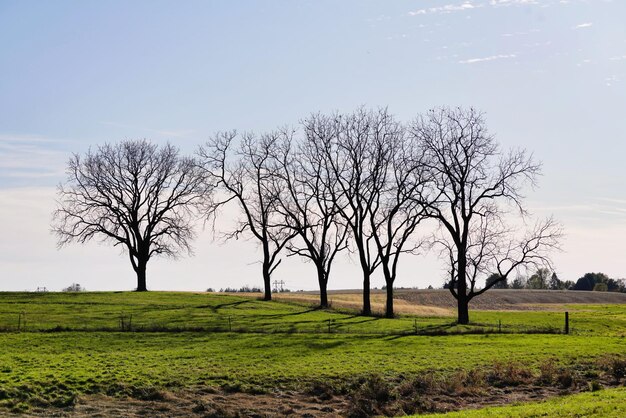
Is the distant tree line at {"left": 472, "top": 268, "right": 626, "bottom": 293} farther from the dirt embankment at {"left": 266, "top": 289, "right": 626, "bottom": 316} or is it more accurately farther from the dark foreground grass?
the dark foreground grass

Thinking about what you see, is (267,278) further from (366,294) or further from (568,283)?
(568,283)

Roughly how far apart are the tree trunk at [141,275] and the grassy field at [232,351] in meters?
15.8

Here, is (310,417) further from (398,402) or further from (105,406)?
(105,406)

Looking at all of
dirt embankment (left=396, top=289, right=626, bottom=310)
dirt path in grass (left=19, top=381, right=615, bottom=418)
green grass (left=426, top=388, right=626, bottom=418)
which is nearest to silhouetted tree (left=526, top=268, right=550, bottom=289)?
dirt embankment (left=396, top=289, right=626, bottom=310)

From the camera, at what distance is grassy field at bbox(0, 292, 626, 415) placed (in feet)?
99.2

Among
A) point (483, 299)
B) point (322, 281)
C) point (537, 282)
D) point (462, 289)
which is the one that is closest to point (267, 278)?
point (322, 281)

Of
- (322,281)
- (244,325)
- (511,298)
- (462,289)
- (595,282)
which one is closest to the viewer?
(244,325)

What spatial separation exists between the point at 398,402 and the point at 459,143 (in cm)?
3581

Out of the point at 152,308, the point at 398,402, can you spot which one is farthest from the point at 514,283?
the point at 398,402

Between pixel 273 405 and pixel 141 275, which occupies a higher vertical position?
pixel 141 275

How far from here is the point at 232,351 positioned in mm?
38375

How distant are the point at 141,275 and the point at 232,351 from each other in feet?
140

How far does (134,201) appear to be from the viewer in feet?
255

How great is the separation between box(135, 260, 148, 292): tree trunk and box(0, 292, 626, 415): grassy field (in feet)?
51.8
